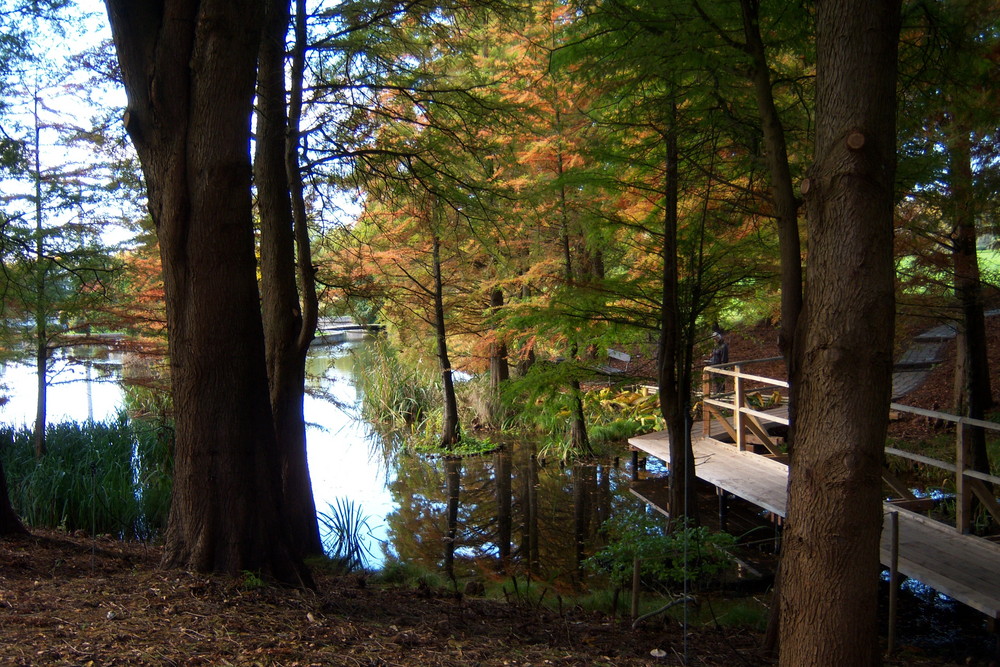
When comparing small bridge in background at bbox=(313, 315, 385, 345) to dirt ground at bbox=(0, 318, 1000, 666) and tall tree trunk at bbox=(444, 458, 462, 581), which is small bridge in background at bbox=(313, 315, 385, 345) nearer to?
tall tree trunk at bbox=(444, 458, 462, 581)

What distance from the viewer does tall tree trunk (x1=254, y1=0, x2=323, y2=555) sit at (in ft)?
24.8

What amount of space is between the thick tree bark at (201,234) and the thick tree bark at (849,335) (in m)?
3.20

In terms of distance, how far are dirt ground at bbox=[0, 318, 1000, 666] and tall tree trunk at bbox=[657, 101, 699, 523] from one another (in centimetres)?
269

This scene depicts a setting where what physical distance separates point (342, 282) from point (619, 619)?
5.99 metres

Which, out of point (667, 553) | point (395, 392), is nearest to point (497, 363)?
point (395, 392)

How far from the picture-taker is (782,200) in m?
4.60

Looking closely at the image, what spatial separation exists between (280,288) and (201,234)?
3.11 m

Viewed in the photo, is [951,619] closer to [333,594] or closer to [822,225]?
[822,225]

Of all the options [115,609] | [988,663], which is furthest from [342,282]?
[988,663]

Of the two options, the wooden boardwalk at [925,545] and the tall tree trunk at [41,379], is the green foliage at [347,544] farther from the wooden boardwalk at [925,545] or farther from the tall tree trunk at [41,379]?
the tall tree trunk at [41,379]

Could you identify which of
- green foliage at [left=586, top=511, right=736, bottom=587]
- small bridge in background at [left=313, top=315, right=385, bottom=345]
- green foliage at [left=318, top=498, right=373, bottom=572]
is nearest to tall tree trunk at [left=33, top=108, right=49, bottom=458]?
small bridge in background at [left=313, top=315, right=385, bottom=345]

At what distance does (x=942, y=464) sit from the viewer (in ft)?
21.2

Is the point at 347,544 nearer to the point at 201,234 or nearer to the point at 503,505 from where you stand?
the point at 503,505

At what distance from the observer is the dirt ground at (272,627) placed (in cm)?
344
